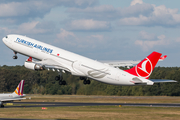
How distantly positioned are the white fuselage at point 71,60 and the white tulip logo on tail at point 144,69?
4.95ft

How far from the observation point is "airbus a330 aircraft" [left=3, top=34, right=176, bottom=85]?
59.3 meters

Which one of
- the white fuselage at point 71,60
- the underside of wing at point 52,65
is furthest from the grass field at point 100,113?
the underside of wing at point 52,65

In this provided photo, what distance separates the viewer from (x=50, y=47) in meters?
68.2

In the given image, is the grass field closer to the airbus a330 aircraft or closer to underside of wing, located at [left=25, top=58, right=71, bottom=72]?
the airbus a330 aircraft

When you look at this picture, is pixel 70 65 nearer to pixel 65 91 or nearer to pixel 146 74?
pixel 146 74

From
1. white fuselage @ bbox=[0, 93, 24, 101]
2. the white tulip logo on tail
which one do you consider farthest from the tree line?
the white tulip logo on tail

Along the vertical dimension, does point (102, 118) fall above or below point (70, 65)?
below

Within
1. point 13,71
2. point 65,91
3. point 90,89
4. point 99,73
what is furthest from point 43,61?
point 13,71

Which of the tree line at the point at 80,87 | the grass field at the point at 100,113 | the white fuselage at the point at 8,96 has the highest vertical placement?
the tree line at the point at 80,87

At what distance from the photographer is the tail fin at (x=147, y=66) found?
57.5 m

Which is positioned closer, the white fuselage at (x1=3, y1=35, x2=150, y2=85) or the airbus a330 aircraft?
the airbus a330 aircraft

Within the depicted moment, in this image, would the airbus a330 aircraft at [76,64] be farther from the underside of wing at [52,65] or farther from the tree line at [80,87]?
the tree line at [80,87]

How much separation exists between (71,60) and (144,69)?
589 inches

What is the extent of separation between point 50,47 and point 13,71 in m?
92.3
